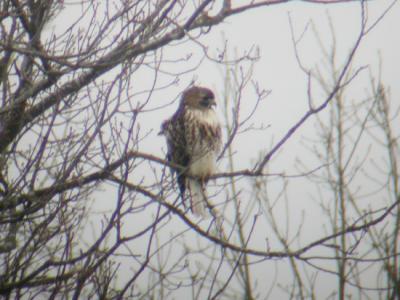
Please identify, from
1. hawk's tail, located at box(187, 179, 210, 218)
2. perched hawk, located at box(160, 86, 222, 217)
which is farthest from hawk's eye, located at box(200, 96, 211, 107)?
hawk's tail, located at box(187, 179, 210, 218)

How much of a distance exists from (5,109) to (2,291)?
108cm

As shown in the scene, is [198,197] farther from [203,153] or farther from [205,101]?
[205,101]

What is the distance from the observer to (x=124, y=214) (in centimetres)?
370

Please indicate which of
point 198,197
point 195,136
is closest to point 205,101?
point 195,136

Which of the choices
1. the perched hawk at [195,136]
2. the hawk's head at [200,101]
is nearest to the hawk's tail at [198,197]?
the perched hawk at [195,136]

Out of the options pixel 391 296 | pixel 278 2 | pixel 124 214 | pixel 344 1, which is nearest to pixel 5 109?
pixel 124 214

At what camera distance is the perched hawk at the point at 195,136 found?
668cm

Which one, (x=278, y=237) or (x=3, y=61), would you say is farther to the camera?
(x=278, y=237)

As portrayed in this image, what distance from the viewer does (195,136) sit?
6.89 m

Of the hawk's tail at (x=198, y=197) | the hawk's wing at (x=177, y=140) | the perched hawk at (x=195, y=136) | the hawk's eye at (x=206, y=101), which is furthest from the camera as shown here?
the hawk's eye at (x=206, y=101)

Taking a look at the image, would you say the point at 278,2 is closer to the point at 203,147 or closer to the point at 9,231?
the point at 9,231

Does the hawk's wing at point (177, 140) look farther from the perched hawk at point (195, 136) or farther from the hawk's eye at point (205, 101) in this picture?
the hawk's eye at point (205, 101)

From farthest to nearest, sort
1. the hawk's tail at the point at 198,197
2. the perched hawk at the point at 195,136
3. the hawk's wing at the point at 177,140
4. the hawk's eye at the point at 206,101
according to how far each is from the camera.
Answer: the hawk's eye at the point at 206,101 < the hawk's wing at the point at 177,140 < the perched hawk at the point at 195,136 < the hawk's tail at the point at 198,197

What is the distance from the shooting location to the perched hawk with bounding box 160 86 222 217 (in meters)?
6.68
